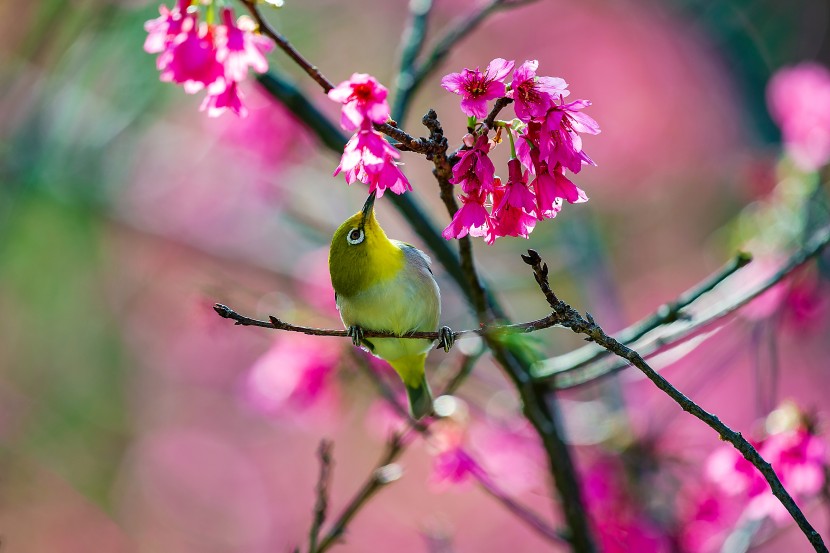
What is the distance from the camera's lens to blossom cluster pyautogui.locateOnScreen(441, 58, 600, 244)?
4.43 feet

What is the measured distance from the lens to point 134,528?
671 centimetres

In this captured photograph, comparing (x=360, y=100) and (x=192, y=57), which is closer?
(x=360, y=100)

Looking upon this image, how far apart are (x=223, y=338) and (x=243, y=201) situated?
54.6 inches

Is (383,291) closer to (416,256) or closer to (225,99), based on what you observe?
(416,256)

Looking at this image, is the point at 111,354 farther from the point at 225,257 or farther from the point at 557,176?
the point at 557,176

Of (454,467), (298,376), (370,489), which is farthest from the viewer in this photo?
(298,376)

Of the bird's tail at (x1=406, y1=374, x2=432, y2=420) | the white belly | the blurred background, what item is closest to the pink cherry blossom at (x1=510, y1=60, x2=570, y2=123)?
the white belly

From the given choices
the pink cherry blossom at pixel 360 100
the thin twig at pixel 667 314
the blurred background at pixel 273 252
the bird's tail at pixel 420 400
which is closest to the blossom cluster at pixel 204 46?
the pink cherry blossom at pixel 360 100

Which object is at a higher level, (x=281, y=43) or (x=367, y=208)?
(x=367, y=208)

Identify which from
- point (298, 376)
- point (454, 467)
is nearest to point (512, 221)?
point (454, 467)

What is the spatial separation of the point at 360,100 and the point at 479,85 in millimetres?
205

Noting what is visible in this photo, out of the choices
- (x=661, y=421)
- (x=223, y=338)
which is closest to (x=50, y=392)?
(x=223, y=338)

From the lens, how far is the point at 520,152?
1448mm

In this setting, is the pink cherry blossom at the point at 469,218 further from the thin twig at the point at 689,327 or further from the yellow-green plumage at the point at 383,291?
the yellow-green plumage at the point at 383,291
